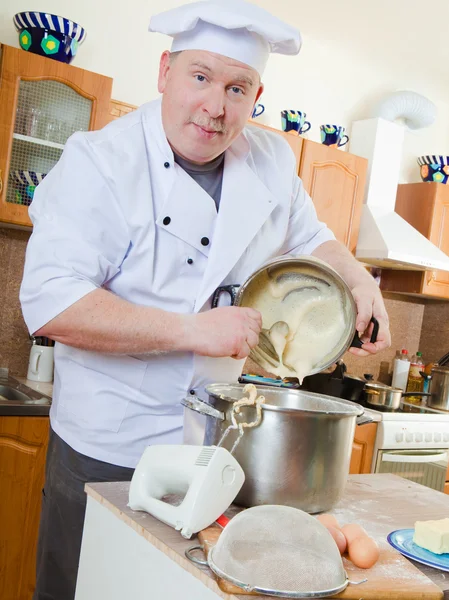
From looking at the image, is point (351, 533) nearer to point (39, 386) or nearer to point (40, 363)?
point (39, 386)

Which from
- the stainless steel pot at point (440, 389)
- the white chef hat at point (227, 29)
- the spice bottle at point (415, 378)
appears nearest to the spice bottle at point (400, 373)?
the spice bottle at point (415, 378)

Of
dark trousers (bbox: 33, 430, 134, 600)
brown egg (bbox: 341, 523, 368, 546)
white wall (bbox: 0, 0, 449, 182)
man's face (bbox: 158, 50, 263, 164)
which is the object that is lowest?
dark trousers (bbox: 33, 430, 134, 600)

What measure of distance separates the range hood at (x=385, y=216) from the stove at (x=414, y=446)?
0.71 metres

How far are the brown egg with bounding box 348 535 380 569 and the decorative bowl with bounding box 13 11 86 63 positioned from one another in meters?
1.98

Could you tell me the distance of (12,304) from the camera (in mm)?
2680

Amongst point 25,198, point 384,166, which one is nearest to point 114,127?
point 25,198

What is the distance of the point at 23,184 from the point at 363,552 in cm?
183

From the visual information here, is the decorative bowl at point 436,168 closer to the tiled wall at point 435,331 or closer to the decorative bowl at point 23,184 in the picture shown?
the tiled wall at point 435,331

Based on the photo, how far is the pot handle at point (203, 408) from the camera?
1.04 m

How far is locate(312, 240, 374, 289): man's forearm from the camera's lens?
1.36m

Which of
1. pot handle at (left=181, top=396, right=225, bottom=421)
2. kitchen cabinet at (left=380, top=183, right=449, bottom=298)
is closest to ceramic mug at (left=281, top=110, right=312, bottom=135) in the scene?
kitchen cabinet at (left=380, top=183, right=449, bottom=298)

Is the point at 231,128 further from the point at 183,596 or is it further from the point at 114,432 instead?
the point at 183,596

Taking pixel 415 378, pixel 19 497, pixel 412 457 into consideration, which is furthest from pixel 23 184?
pixel 415 378

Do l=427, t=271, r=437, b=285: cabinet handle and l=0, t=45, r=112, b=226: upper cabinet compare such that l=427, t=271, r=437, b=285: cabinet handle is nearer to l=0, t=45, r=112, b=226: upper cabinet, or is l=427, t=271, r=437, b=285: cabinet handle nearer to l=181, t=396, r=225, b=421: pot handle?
l=0, t=45, r=112, b=226: upper cabinet
